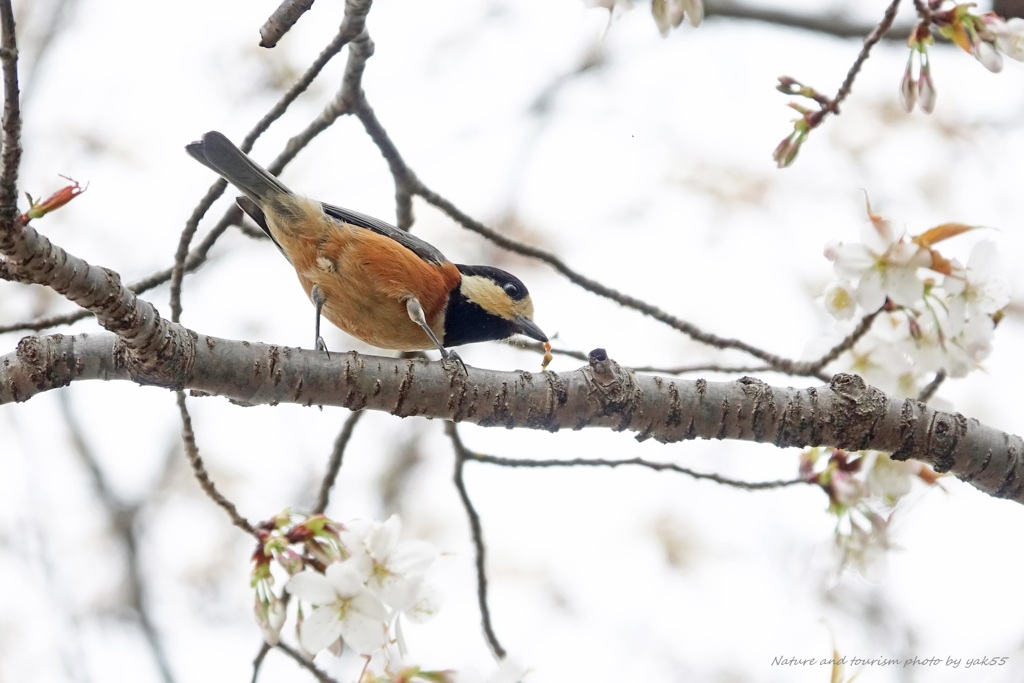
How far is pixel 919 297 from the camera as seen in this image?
2.90 m

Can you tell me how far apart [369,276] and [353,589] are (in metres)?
1.61

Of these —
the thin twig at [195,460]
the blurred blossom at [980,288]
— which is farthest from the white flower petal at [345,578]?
the blurred blossom at [980,288]

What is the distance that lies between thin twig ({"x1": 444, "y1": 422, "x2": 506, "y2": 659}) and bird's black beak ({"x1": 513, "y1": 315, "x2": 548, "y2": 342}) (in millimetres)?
689

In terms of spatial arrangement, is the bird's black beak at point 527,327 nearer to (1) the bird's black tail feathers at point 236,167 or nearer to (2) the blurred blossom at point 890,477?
(1) the bird's black tail feathers at point 236,167

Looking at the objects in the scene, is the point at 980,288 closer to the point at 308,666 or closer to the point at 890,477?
the point at 890,477

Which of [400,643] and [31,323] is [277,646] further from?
[31,323]

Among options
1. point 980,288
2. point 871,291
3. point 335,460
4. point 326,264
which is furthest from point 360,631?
point 980,288

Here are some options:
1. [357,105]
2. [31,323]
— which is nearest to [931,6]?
[357,105]

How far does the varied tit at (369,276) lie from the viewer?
3721 millimetres

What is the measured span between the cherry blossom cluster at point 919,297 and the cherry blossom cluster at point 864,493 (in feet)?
1.19

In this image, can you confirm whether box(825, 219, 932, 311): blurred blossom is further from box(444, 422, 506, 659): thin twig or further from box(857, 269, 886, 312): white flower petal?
box(444, 422, 506, 659): thin twig

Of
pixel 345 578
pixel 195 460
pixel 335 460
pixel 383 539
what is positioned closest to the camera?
pixel 345 578

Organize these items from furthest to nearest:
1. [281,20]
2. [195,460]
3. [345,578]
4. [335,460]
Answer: [335,460], [195,460], [345,578], [281,20]

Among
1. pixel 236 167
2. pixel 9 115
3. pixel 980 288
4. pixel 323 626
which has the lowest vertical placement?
pixel 323 626
